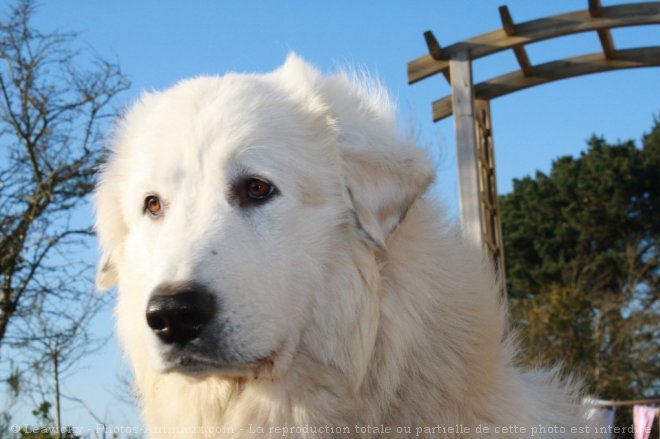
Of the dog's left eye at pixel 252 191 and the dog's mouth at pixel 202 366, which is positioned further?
the dog's left eye at pixel 252 191

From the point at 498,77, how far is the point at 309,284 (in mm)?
5733

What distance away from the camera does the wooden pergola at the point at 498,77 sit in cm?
699

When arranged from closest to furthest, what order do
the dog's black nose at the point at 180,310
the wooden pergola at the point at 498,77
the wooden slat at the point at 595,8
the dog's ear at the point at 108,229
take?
the dog's black nose at the point at 180,310 → the dog's ear at the point at 108,229 → the wooden slat at the point at 595,8 → the wooden pergola at the point at 498,77

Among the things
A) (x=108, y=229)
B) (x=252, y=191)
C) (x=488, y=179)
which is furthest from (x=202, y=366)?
(x=488, y=179)

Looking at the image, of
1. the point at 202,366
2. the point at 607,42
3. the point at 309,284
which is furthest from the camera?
the point at 607,42

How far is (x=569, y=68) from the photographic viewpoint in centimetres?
771

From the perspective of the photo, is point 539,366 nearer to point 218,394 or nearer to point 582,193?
point 218,394

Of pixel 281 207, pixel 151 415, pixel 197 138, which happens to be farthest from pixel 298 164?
pixel 151 415

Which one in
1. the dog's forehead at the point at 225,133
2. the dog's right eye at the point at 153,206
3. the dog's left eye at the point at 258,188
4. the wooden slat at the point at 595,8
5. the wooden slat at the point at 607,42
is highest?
the wooden slat at the point at 595,8

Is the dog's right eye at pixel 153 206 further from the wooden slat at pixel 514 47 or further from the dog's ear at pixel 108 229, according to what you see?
the wooden slat at pixel 514 47

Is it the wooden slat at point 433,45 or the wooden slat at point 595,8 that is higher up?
the wooden slat at point 595,8

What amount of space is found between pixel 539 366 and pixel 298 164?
4.91ft

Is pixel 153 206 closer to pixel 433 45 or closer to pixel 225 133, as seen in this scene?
pixel 225 133

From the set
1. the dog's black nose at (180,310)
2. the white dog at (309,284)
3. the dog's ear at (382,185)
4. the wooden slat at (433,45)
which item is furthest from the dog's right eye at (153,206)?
the wooden slat at (433,45)
